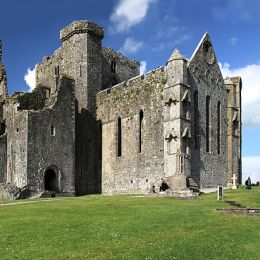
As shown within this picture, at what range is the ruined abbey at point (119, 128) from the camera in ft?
140

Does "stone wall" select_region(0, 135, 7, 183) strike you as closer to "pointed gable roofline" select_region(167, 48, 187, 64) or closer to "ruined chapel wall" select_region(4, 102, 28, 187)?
"ruined chapel wall" select_region(4, 102, 28, 187)

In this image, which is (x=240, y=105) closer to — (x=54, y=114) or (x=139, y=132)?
(x=139, y=132)

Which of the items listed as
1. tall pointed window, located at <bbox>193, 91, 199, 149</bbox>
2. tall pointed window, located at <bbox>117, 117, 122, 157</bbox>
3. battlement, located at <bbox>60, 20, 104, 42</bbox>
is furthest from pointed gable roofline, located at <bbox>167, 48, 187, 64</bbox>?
battlement, located at <bbox>60, 20, 104, 42</bbox>

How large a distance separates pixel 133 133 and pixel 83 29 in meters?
13.4

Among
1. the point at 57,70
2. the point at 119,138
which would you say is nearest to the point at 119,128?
the point at 119,138

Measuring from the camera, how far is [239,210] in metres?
24.9

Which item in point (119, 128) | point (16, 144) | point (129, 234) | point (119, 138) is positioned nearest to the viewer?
point (129, 234)

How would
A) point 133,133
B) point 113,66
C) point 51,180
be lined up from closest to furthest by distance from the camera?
1. point 133,133
2. point 51,180
3. point 113,66

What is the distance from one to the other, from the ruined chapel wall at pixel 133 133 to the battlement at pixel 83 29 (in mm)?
6726

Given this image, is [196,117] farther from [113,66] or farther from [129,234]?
[129,234]

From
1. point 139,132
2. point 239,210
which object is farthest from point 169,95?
point 239,210

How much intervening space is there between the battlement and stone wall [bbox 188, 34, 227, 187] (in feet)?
39.4

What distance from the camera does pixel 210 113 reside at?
46906 millimetres

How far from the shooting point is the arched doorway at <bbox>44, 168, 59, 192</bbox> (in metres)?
46.3
